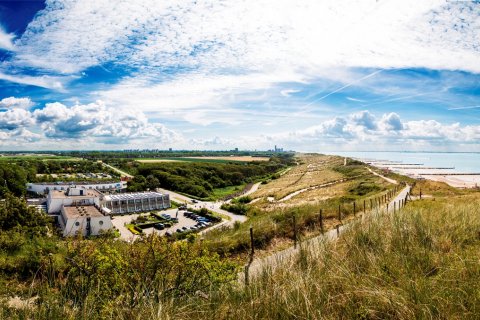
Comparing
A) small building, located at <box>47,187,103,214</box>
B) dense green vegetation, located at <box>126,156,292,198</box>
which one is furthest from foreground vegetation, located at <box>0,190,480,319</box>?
dense green vegetation, located at <box>126,156,292,198</box>

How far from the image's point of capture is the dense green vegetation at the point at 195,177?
9288 cm

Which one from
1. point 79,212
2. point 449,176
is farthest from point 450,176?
point 79,212

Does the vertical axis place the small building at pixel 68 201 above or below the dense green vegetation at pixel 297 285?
below

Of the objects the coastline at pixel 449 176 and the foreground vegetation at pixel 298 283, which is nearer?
the foreground vegetation at pixel 298 283

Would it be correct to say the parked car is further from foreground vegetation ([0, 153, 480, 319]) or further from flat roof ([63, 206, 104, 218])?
foreground vegetation ([0, 153, 480, 319])

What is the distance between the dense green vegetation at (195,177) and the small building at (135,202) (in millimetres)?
19461

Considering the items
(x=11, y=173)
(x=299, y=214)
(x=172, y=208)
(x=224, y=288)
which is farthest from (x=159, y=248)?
(x=11, y=173)

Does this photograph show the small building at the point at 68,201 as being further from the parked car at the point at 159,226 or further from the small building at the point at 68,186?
the small building at the point at 68,186

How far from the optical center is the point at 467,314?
294 cm

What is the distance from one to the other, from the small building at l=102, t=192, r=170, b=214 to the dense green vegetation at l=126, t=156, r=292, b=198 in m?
19.5

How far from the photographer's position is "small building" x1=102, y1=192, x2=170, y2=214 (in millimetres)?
62500

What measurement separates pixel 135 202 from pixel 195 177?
4357 centimetres

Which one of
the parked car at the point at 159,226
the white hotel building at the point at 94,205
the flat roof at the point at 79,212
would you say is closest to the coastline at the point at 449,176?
the parked car at the point at 159,226

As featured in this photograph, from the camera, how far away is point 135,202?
6550cm
